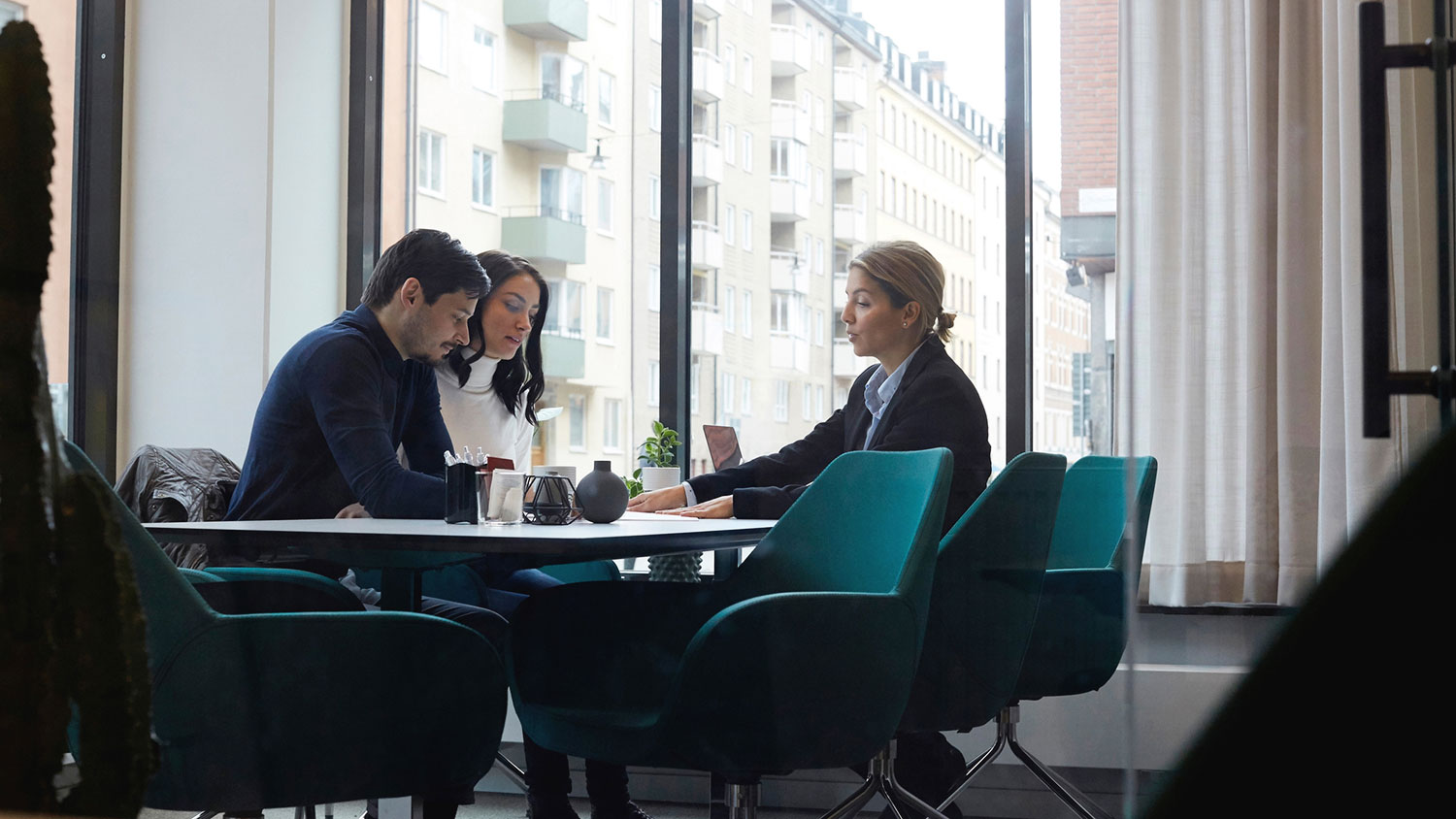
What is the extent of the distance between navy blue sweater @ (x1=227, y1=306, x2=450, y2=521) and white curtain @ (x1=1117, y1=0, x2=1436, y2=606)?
1259mm

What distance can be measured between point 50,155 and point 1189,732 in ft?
1.98

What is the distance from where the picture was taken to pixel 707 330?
383 cm

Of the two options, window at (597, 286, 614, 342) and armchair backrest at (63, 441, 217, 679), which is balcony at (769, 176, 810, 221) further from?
armchair backrest at (63, 441, 217, 679)

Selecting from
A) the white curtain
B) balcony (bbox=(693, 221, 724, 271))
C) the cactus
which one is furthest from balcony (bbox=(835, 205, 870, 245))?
the cactus

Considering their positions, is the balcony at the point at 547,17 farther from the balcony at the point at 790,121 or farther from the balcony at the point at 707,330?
the balcony at the point at 707,330

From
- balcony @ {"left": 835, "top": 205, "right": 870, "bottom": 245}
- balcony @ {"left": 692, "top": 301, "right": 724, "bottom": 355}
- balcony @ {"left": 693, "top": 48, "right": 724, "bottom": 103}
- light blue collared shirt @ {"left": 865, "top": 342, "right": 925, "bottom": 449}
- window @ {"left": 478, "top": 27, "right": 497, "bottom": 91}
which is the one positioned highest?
window @ {"left": 478, "top": 27, "right": 497, "bottom": 91}

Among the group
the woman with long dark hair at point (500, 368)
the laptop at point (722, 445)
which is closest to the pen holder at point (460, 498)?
the woman with long dark hair at point (500, 368)

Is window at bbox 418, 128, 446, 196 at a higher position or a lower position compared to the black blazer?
higher

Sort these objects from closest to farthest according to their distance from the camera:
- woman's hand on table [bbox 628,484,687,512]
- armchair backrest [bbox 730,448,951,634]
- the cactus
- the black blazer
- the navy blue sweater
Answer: the cactus → armchair backrest [bbox 730,448,951,634] → the navy blue sweater → the black blazer → woman's hand on table [bbox 628,484,687,512]

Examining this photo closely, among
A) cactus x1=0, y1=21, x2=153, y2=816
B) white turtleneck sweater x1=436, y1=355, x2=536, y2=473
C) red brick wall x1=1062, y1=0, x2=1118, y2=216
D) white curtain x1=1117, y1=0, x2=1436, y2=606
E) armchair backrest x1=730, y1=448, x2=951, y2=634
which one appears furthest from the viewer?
white turtleneck sweater x1=436, y1=355, x2=536, y2=473

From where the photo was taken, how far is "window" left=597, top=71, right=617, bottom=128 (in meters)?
3.98

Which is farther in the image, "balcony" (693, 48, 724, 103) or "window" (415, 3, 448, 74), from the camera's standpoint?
"window" (415, 3, 448, 74)

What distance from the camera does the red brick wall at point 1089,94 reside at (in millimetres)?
1575

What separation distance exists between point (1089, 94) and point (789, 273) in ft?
6.43
